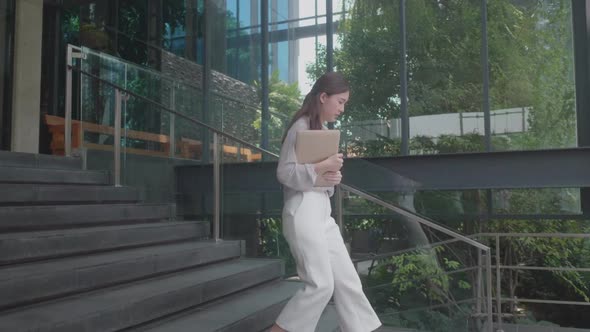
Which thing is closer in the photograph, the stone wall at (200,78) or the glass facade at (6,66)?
the glass facade at (6,66)

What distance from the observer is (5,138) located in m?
7.15

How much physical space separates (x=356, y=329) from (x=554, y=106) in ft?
21.7

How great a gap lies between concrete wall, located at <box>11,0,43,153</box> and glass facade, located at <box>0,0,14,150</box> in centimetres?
9

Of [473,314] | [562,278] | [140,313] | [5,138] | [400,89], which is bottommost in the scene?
[562,278]

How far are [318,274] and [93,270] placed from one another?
64.2 inches

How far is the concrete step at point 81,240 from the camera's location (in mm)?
3105

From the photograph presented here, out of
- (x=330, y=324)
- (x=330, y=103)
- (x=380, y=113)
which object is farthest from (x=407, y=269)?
(x=380, y=113)

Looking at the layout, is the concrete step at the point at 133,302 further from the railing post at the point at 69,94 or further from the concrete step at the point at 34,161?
the railing post at the point at 69,94

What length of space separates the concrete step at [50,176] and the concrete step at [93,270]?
1.15m

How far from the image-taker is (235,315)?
3.29 metres

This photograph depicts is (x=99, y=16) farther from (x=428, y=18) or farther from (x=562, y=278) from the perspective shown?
(x=562, y=278)

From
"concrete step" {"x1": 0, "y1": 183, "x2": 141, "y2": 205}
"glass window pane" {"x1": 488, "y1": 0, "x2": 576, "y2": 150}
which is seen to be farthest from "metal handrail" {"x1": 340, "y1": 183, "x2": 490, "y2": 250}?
"glass window pane" {"x1": 488, "y1": 0, "x2": 576, "y2": 150}

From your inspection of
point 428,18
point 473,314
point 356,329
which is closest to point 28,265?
point 356,329

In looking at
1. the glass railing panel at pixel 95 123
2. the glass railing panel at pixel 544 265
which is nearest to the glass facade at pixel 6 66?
the glass railing panel at pixel 95 123
